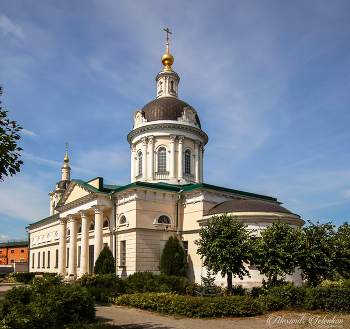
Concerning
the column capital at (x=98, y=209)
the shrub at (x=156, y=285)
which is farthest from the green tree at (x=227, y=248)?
the column capital at (x=98, y=209)

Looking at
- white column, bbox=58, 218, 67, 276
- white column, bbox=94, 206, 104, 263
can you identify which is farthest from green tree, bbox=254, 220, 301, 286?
white column, bbox=58, 218, 67, 276

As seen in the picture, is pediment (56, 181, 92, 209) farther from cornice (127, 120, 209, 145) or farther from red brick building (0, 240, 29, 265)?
red brick building (0, 240, 29, 265)

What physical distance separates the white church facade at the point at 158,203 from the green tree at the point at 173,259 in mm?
1196

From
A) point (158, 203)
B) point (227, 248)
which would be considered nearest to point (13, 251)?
point (158, 203)

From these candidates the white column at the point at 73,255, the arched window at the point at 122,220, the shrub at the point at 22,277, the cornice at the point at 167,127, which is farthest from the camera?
the shrub at the point at 22,277

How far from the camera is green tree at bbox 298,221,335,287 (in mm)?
16141

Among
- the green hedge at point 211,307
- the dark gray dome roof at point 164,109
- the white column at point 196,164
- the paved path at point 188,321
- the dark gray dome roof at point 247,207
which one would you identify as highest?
the dark gray dome roof at point 164,109

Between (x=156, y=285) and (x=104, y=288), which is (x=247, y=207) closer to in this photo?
(x=156, y=285)

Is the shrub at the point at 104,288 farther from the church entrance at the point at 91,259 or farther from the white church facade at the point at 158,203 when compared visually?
the church entrance at the point at 91,259

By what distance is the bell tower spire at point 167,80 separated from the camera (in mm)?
35531

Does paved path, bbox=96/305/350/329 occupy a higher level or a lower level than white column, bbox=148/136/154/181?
lower

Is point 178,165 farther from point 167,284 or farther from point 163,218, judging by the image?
point 167,284

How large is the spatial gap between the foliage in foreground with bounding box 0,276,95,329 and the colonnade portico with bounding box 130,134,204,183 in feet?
61.8

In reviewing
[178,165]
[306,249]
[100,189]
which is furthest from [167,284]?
[178,165]
